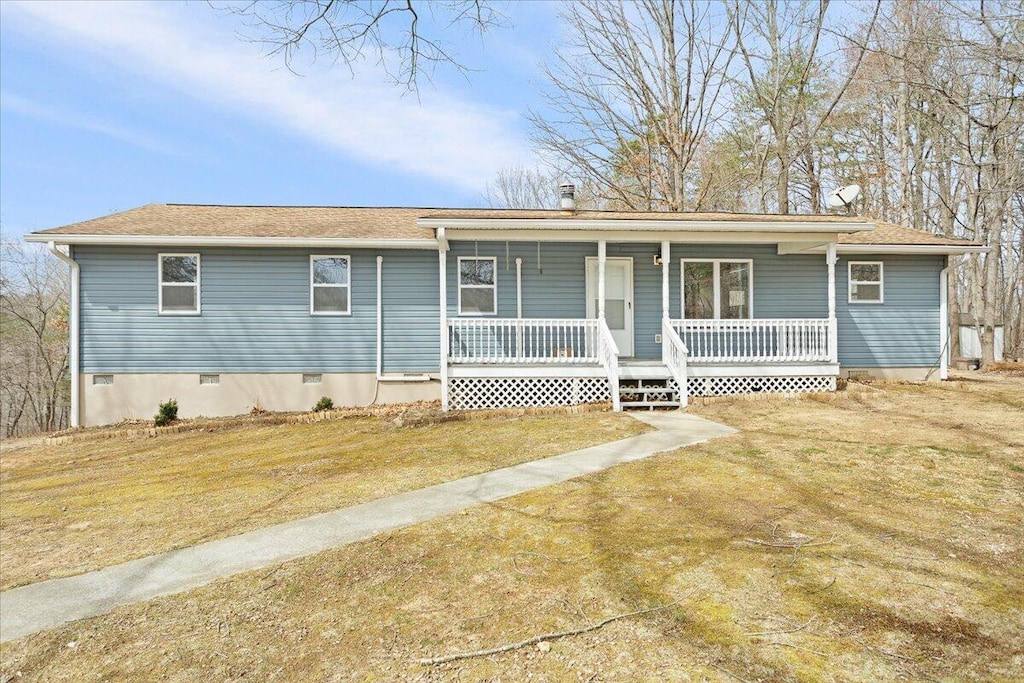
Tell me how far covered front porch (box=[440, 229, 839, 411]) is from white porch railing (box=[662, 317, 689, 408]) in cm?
3

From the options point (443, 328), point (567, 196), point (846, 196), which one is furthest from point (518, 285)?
point (846, 196)

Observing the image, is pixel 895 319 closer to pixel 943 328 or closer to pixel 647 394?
pixel 943 328

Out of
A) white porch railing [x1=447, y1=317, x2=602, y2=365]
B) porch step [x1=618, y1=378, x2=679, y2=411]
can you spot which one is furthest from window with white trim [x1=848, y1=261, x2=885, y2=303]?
white porch railing [x1=447, y1=317, x2=602, y2=365]

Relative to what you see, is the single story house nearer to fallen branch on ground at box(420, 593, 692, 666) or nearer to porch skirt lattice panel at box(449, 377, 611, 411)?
porch skirt lattice panel at box(449, 377, 611, 411)

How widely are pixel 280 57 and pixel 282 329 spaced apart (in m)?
7.85

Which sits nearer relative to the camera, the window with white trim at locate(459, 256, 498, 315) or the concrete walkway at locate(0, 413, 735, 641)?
the concrete walkway at locate(0, 413, 735, 641)

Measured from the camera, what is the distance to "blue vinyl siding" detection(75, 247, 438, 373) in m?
10.8

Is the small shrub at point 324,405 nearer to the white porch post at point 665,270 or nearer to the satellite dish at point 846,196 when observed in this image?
the white porch post at point 665,270

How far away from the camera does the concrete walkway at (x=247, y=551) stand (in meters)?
3.66

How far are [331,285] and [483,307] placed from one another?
10.4ft

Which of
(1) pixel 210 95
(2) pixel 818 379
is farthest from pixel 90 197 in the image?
(2) pixel 818 379

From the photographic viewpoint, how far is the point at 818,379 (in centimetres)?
1070

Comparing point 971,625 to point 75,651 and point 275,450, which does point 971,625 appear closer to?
point 75,651

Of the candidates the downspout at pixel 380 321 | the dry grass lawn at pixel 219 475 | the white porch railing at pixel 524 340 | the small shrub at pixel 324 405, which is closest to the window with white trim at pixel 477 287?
the white porch railing at pixel 524 340
